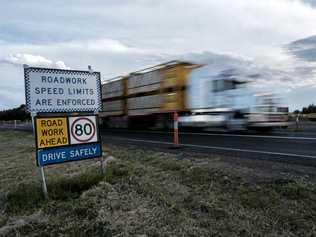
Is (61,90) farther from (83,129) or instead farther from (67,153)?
(67,153)

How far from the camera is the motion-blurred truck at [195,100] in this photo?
1938cm

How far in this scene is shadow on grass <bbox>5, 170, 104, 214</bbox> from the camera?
6.33 metres

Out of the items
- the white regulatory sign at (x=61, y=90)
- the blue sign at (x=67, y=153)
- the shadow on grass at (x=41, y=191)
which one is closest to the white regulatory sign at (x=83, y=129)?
the blue sign at (x=67, y=153)

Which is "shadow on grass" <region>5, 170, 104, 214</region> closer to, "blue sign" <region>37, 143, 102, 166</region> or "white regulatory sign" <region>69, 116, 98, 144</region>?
"blue sign" <region>37, 143, 102, 166</region>

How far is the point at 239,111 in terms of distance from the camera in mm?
19375

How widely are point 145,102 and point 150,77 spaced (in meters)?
1.69

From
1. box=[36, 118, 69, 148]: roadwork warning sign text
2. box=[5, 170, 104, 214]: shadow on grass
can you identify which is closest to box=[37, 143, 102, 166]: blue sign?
box=[36, 118, 69, 148]: roadwork warning sign text

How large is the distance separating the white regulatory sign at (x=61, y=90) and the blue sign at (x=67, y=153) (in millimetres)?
725

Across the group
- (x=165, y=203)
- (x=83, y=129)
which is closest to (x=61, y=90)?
(x=83, y=129)

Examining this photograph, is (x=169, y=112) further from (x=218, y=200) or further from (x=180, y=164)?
(x=218, y=200)

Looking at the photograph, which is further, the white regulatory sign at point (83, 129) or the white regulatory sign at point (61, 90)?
the white regulatory sign at point (83, 129)

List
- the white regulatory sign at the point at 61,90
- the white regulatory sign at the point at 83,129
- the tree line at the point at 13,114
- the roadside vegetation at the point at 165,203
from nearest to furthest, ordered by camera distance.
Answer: the roadside vegetation at the point at 165,203
the white regulatory sign at the point at 61,90
the white regulatory sign at the point at 83,129
the tree line at the point at 13,114

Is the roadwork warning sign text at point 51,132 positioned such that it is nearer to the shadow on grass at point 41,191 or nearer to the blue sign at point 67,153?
the blue sign at point 67,153

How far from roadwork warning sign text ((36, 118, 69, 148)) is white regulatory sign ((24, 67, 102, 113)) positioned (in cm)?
30
